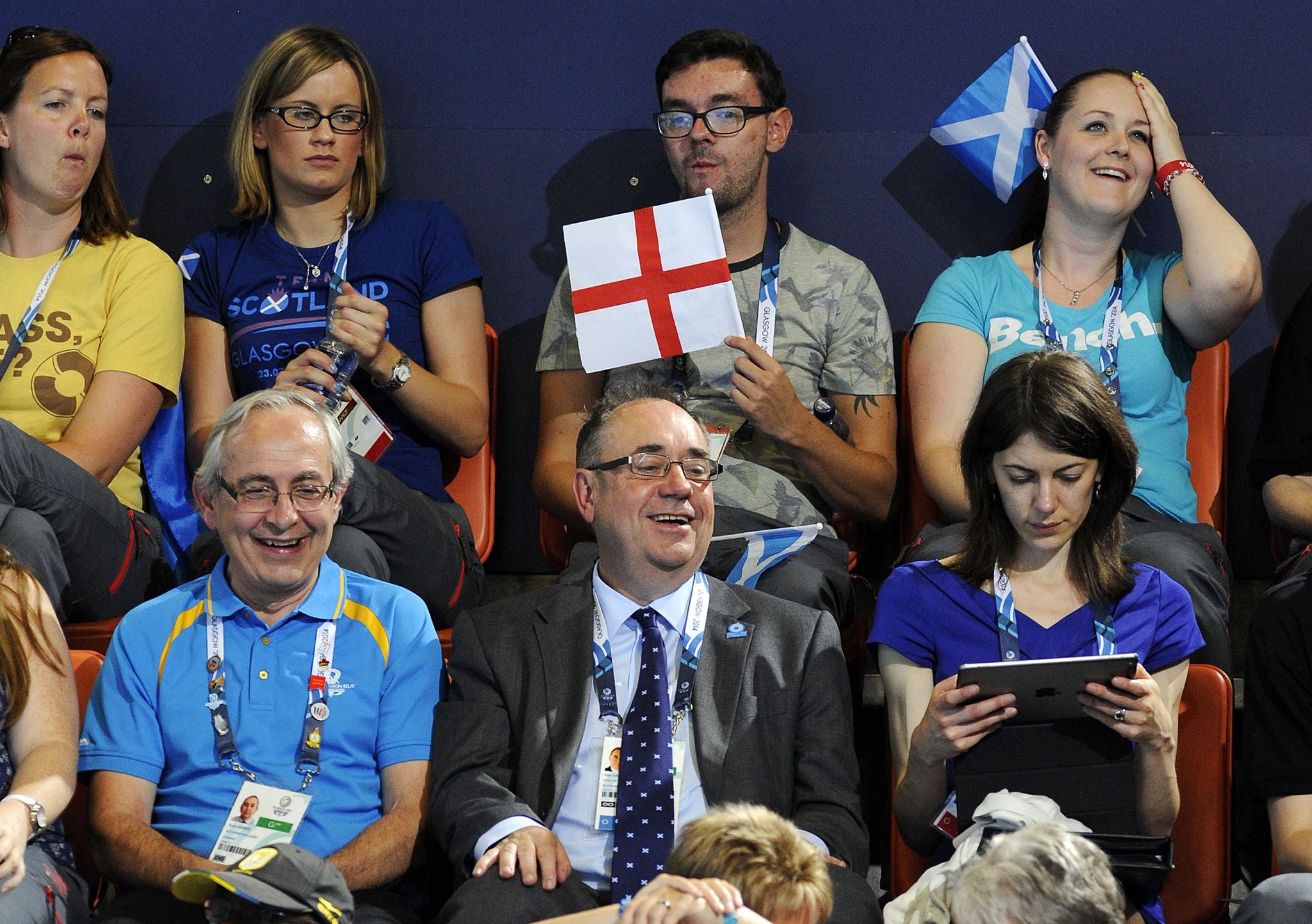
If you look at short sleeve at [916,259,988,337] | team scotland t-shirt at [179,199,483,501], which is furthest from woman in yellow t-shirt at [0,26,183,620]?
short sleeve at [916,259,988,337]

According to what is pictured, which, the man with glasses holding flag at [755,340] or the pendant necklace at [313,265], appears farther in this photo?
the pendant necklace at [313,265]

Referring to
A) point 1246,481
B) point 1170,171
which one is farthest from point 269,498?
point 1246,481

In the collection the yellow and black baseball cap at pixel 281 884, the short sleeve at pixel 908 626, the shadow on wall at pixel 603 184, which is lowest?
the yellow and black baseball cap at pixel 281 884

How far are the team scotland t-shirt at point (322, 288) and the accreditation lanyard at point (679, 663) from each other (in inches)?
43.9

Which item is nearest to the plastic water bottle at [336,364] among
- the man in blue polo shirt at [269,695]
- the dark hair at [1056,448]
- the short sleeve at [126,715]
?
the man in blue polo shirt at [269,695]

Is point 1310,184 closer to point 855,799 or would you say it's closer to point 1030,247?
point 1030,247

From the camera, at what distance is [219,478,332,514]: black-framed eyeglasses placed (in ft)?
8.90

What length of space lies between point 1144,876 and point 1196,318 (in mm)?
1591

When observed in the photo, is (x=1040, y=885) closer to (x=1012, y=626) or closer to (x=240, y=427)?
(x=1012, y=626)

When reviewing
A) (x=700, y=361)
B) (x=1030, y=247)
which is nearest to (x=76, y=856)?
(x=700, y=361)

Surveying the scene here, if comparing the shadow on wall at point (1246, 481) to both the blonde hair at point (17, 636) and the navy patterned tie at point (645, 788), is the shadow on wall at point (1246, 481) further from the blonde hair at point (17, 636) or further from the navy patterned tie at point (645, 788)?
the blonde hair at point (17, 636)

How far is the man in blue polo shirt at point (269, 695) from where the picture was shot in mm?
Result: 2582

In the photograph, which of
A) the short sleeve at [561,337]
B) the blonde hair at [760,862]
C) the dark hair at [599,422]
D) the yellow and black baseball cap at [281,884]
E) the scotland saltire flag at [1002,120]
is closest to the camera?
the blonde hair at [760,862]

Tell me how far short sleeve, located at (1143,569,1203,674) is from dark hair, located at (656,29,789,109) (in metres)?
1.63
